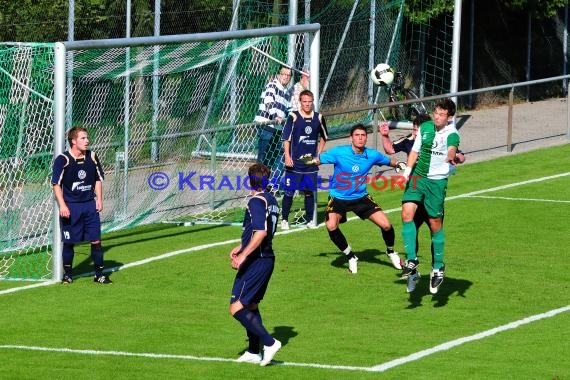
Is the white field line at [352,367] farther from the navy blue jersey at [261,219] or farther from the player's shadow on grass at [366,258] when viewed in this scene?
the player's shadow on grass at [366,258]

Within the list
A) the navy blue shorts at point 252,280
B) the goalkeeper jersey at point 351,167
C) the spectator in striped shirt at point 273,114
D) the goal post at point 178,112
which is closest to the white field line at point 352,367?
the navy blue shorts at point 252,280

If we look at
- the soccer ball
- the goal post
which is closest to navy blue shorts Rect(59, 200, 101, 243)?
the goal post

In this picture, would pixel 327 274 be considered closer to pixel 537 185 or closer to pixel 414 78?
pixel 537 185

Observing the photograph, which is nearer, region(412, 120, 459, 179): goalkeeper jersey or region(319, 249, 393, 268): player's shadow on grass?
region(412, 120, 459, 179): goalkeeper jersey

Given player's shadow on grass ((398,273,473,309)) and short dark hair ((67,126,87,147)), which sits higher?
short dark hair ((67,126,87,147))

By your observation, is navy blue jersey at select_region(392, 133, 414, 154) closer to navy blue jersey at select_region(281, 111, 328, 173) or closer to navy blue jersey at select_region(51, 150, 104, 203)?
navy blue jersey at select_region(281, 111, 328, 173)

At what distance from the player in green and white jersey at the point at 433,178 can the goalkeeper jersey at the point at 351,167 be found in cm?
154

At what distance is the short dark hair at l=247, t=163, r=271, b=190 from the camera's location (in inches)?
475

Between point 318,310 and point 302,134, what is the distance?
4602mm

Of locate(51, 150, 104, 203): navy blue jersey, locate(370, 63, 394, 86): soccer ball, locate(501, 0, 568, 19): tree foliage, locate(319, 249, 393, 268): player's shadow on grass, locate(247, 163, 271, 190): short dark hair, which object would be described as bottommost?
locate(319, 249, 393, 268): player's shadow on grass

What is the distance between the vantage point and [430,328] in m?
13.8

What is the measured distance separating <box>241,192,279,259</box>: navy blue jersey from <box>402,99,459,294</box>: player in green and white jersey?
277 cm

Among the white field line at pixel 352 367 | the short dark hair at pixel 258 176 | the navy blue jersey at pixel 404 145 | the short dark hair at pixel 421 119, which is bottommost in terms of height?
the white field line at pixel 352 367

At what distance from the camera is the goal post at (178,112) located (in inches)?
718
